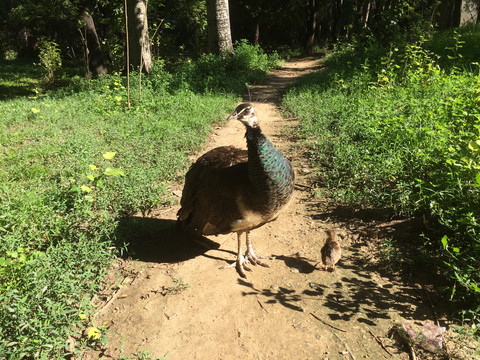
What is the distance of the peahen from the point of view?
2.85 metres

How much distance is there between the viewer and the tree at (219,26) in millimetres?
12297

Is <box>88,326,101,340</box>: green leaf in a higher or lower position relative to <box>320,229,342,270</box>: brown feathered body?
lower

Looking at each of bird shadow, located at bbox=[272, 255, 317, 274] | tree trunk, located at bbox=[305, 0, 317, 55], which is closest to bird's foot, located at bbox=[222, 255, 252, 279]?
bird shadow, located at bbox=[272, 255, 317, 274]

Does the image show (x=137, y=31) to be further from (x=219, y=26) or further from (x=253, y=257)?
(x=253, y=257)

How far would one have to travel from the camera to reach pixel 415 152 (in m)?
4.04

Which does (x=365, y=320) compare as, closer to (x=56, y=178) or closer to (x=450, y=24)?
(x=56, y=178)

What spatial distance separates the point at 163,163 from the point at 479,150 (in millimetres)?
4013

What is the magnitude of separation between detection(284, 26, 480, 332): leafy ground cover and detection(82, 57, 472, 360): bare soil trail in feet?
1.04

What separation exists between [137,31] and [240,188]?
31.3ft

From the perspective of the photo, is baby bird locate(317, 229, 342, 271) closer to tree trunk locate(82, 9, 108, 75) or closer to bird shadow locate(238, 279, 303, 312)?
bird shadow locate(238, 279, 303, 312)

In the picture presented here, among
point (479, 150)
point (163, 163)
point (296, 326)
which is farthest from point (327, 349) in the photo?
point (163, 163)

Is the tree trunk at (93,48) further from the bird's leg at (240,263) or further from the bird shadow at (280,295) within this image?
the bird shadow at (280,295)

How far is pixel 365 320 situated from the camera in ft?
8.79

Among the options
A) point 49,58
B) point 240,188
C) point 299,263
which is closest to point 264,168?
point 240,188
